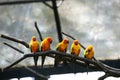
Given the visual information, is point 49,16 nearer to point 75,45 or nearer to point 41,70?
point 41,70

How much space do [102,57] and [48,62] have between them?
3.00 feet

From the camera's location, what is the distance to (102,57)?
7328 millimetres

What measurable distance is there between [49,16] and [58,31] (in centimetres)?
36

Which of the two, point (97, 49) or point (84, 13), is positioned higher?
point (84, 13)

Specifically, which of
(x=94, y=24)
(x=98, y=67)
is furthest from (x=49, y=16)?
(x=98, y=67)

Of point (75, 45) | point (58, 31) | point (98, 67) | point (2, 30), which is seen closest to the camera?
point (98, 67)

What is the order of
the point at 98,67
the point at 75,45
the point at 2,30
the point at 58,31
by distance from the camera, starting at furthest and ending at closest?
1. the point at 2,30
2. the point at 58,31
3. the point at 75,45
4. the point at 98,67

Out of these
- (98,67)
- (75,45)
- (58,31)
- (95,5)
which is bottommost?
(98,67)

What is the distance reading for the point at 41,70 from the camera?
757cm

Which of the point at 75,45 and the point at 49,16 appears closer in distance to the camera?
the point at 75,45

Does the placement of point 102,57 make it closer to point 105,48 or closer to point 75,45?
point 105,48

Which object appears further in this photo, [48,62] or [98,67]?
[48,62]

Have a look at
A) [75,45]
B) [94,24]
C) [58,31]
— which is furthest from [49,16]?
[75,45]

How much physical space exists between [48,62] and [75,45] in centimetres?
260
